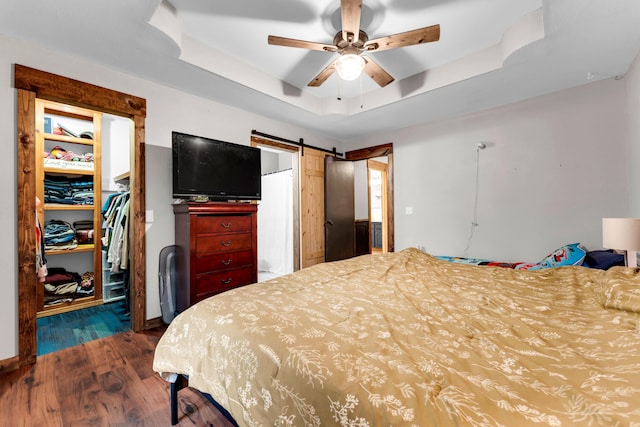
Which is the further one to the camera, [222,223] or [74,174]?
[74,174]

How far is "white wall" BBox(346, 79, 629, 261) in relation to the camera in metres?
2.70

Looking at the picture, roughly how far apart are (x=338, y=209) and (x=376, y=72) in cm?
252

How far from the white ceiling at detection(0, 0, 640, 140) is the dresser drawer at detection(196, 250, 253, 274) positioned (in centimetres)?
172

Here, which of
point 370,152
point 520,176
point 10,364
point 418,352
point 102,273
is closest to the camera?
point 418,352

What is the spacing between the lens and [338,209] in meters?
4.59

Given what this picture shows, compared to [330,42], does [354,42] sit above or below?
below

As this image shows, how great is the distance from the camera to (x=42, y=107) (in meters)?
2.98

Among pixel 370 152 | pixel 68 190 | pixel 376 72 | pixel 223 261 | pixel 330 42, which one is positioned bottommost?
pixel 223 261

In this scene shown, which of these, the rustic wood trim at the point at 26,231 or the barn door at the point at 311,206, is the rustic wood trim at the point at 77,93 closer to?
the rustic wood trim at the point at 26,231

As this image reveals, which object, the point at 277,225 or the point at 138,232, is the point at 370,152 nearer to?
the point at 277,225

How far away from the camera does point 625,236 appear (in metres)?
1.82

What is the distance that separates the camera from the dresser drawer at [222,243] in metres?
2.55

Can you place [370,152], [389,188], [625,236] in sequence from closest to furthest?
[625,236] < [389,188] < [370,152]

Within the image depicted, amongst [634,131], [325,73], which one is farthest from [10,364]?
[634,131]
